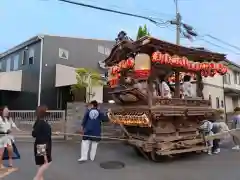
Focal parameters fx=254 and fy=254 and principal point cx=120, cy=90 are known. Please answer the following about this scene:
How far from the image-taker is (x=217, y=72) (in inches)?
364

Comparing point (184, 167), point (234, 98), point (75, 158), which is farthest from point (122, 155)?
point (234, 98)

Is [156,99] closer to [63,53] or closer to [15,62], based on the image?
[63,53]

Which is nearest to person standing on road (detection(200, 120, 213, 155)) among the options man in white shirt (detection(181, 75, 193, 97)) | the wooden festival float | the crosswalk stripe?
the wooden festival float

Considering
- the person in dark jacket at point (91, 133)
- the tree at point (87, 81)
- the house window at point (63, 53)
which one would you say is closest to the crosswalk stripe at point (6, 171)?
the person in dark jacket at point (91, 133)

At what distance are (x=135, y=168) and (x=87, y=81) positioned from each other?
961 centimetres

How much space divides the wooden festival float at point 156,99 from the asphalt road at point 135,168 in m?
0.46

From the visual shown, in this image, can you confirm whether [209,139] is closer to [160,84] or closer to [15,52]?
[160,84]

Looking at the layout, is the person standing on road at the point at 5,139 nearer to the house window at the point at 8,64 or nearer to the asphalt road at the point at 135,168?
the asphalt road at the point at 135,168

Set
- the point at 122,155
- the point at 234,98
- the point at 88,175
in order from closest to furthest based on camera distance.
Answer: the point at 88,175 < the point at 122,155 < the point at 234,98

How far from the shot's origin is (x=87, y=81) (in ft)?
52.6

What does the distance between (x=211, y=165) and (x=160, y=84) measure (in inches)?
121

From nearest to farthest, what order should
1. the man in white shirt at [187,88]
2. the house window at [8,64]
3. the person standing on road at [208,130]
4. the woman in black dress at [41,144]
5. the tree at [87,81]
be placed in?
the woman in black dress at [41,144]
the person standing on road at [208,130]
the man in white shirt at [187,88]
the tree at [87,81]
the house window at [8,64]

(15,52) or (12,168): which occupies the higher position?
(15,52)

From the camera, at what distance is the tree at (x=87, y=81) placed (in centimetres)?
1566
